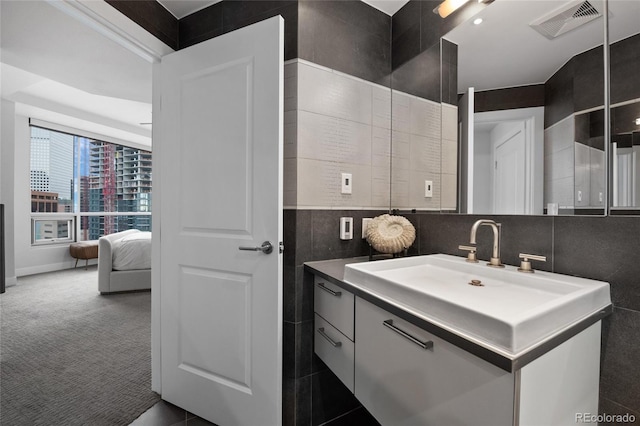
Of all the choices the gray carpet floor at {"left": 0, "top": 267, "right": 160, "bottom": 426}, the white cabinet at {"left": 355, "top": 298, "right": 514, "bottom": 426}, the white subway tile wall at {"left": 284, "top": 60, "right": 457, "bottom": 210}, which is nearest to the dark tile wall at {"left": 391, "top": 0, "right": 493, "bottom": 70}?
the white subway tile wall at {"left": 284, "top": 60, "right": 457, "bottom": 210}

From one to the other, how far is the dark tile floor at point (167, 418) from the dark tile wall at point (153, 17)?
216cm

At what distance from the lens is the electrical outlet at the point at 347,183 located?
5.55 feet

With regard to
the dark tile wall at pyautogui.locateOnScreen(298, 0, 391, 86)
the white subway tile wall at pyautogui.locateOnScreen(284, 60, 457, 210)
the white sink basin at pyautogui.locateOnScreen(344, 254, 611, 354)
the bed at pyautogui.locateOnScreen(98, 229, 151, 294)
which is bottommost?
the bed at pyautogui.locateOnScreen(98, 229, 151, 294)

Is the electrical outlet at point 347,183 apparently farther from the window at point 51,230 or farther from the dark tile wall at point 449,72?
the window at point 51,230

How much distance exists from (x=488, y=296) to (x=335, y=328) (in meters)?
0.65

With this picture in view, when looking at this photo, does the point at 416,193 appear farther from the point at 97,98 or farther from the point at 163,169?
the point at 97,98

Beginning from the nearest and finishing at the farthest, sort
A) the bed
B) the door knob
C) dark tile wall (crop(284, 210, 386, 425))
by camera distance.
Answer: the door knob, dark tile wall (crop(284, 210, 386, 425)), the bed

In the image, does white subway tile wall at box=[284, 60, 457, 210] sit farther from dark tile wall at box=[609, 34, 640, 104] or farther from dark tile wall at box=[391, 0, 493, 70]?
dark tile wall at box=[609, 34, 640, 104]

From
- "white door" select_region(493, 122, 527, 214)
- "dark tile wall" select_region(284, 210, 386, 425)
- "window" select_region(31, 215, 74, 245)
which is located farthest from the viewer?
"window" select_region(31, 215, 74, 245)

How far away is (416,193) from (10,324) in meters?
3.84

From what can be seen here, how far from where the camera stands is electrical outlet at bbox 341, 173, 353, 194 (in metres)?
1.69

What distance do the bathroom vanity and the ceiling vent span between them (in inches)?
35.6

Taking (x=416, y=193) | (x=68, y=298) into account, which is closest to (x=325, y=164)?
(x=416, y=193)

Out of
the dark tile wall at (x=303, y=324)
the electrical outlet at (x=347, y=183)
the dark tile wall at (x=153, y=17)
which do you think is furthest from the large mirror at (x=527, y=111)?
the dark tile wall at (x=153, y=17)
